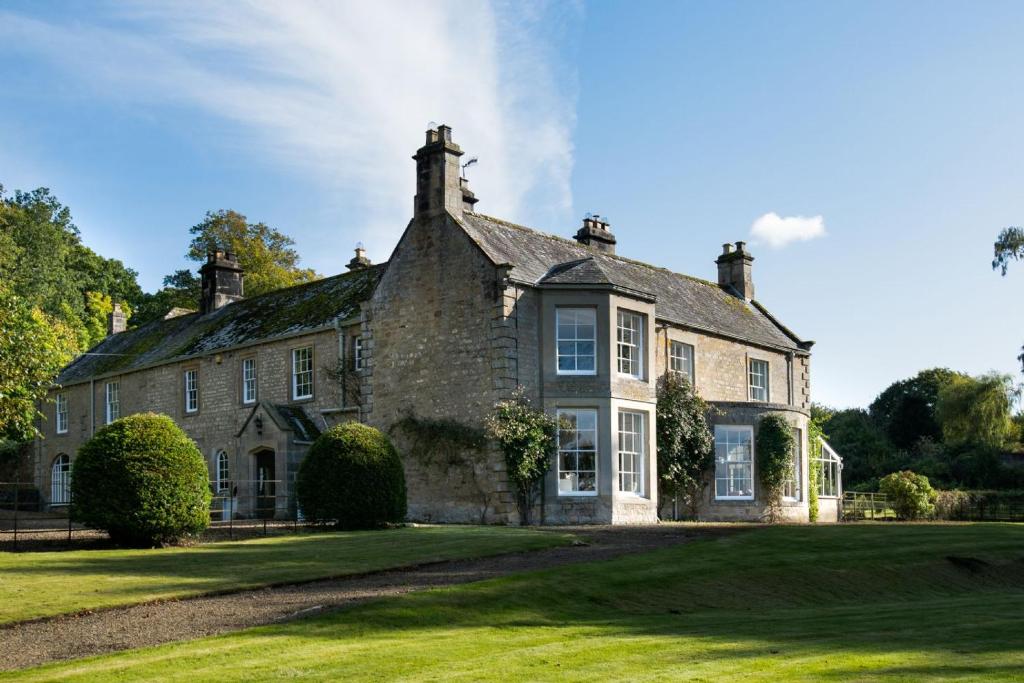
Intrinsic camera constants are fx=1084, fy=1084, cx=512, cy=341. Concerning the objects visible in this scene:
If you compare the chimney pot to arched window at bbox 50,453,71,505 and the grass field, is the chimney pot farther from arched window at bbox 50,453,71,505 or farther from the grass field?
arched window at bbox 50,453,71,505

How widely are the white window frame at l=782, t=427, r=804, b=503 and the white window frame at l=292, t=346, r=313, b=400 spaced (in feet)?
47.1

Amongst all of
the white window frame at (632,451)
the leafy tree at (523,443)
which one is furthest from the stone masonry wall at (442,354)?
the white window frame at (632,451)

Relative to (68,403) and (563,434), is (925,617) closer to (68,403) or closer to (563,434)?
(563,434)

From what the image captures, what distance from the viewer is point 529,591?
48.1 feet

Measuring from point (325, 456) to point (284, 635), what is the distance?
11.7 meters

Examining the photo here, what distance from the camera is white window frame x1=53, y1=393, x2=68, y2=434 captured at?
1703 inches

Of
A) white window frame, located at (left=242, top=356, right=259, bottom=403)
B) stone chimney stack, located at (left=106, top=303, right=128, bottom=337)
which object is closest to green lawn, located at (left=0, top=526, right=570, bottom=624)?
white window frame, located at (left=242, top=356, right=259, bottom=403)

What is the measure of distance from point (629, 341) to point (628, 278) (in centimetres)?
459

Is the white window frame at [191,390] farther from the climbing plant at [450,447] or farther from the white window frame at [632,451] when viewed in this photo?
the white window frame at [632,451]

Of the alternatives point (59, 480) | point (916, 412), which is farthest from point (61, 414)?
point (916, 412)

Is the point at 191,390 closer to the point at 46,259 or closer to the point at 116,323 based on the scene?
the point at 116,323

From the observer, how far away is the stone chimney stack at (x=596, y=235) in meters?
35.5


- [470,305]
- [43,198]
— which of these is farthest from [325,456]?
[43,198]

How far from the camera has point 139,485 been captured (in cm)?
1923
